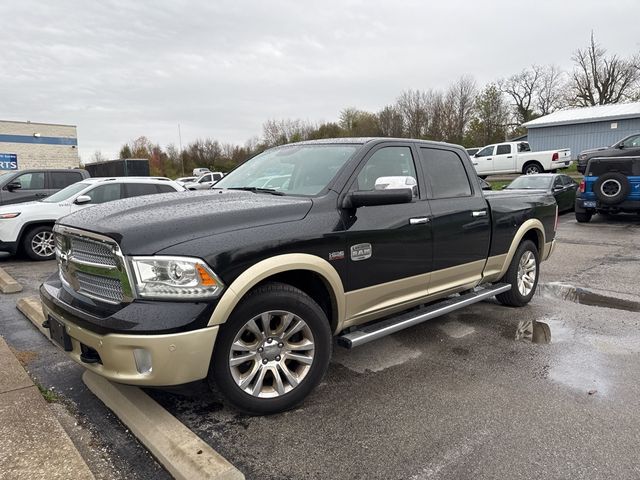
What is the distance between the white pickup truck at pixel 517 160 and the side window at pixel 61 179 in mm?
18324

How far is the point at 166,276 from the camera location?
8.77 ft

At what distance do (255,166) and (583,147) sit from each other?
2880 cm

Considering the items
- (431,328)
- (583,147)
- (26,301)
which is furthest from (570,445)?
(583,147)

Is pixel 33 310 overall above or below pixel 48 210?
below

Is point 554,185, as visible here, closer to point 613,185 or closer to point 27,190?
point 613,185

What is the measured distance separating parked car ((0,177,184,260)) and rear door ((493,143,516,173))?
18661 millimetres

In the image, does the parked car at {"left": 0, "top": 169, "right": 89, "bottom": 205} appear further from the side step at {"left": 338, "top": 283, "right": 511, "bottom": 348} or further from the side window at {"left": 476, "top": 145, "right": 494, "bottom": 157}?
the side window at {"left": 476, "top": 145, "right": 494, "bottom": 157}

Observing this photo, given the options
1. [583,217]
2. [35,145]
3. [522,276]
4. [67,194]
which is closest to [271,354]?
[522,276]

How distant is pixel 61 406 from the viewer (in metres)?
3.28

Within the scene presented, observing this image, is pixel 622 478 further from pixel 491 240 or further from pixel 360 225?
pixel 491 240

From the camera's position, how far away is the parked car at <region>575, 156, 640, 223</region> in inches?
468

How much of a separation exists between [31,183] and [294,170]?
30.6 ft

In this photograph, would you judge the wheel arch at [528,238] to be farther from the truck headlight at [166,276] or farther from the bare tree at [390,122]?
the bare tree at [390,122]

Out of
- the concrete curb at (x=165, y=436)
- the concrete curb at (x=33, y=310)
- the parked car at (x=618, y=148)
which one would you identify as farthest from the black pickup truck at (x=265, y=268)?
the parked car at (x=618, y=148)
